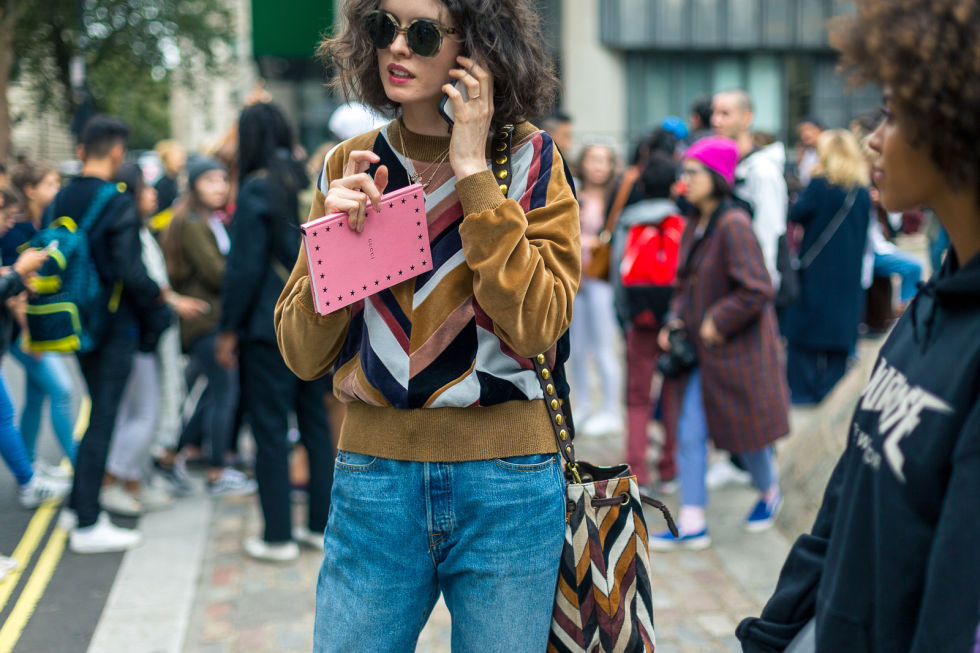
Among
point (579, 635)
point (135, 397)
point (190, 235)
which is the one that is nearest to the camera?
point (579, 635)

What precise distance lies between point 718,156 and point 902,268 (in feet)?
6.90

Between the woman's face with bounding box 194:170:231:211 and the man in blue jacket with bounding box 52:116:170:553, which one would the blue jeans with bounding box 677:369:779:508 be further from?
the woman's face with bounding box 194:170:231:211

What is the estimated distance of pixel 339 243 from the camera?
1964mm

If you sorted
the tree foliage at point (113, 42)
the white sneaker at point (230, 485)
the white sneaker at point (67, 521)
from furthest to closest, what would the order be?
the tree foliage at point (113, 42) < the white sneaker at point (230, 485) < the white sneaker at point (67, 521)

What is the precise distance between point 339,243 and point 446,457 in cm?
47

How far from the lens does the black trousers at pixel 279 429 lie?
4.78 m

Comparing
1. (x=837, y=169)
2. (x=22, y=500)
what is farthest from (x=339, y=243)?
(x=837, y=169)

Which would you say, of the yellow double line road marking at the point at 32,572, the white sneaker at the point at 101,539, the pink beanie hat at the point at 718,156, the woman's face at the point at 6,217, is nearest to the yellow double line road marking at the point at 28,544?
the yellow double line road marking at the point at 32,572

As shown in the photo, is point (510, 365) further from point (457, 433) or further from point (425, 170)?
point (425, 170)

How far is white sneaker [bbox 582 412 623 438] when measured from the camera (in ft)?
23.8

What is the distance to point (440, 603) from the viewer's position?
455 centimetres

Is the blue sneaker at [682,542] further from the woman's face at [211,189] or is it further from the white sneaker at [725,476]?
the woman's face at [211,189]

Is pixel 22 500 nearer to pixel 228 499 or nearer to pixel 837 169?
pixel 228 499

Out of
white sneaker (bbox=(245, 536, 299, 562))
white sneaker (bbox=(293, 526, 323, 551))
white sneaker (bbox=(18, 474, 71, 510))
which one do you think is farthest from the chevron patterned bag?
white sneaker (bbox=(18, 474, 71, 510))
